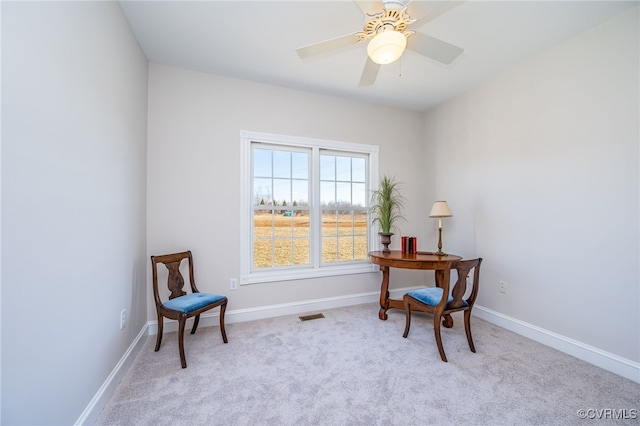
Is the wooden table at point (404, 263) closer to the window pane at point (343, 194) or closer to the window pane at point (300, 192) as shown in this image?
the window pane at point (343, 194)

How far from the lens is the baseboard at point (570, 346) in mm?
1972

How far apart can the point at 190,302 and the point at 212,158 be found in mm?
1528

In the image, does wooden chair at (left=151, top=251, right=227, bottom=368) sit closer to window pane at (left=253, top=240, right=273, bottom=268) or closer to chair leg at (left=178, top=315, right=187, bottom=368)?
chair leg at (left=178, top=315, right=187, bottom=368)

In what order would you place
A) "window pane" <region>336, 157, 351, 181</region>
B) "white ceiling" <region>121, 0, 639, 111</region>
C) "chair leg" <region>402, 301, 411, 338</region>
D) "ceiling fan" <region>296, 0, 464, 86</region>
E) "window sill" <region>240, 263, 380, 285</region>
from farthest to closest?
"window pane" <region>336, 157, 351, 181</region> → "window sill" <region>240, 263, 380, 285</region> → "chair leg" <region>402, 301, 411, 338</region> → "white ceiling" <region>121, 0, 639, 111</region> → "ceiling fan" <region>296, 0, 464, 86</region>

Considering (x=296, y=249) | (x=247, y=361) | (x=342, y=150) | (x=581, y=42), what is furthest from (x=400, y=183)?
(x=247, y=361)

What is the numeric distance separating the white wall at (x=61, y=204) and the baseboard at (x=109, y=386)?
0.05m

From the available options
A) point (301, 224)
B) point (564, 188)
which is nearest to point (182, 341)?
point (301, 224)

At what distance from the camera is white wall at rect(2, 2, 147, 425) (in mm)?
989

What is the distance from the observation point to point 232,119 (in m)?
2.98

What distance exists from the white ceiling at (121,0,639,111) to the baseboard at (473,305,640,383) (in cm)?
270

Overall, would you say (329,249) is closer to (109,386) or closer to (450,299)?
(450,299)

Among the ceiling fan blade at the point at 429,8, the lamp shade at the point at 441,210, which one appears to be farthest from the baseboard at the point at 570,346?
the ceiling fan blade at the point at 429,8

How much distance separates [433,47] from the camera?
180 cm

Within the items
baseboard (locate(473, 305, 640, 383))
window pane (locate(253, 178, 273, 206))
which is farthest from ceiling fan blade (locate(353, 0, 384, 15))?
baseboard (locate(473, 305, 640, 383))
